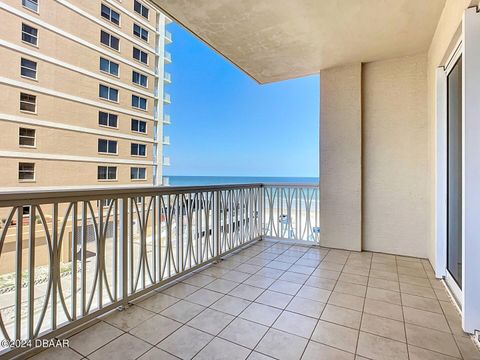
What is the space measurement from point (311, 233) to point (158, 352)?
119 inches

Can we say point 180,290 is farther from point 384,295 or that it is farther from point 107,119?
point 107,119

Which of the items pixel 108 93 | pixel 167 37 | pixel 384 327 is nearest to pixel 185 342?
pixel 384 327

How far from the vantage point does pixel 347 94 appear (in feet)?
12.1

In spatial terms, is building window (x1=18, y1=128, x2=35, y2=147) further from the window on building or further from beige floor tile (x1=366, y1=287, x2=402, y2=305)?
beige floor tile (x1=366, y1=287, x2=402, y2=305)

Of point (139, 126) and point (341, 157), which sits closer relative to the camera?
point (139, 126)

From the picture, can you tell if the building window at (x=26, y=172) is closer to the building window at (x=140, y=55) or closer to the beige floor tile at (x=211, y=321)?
the beige floor tile at (x=211, y=321)

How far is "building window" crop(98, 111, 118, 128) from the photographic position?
109 inches

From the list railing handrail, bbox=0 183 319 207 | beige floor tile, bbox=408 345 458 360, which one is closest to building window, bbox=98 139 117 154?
railing handrail, bbox=0 183 319 207

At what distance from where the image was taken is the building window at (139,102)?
317 centimetres

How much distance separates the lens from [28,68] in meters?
2.12

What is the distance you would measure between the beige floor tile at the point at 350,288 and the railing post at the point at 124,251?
192 cm

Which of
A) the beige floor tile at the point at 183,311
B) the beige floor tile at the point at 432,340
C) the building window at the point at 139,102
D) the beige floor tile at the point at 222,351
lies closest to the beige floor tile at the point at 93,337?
the beige floor tile at the point at 183,311

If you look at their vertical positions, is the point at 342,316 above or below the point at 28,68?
below

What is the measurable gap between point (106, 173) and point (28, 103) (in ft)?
2.77
